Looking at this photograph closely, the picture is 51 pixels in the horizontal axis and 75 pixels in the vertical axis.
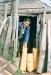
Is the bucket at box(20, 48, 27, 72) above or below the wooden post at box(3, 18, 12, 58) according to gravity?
below

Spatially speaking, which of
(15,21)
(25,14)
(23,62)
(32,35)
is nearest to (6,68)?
(23,62)

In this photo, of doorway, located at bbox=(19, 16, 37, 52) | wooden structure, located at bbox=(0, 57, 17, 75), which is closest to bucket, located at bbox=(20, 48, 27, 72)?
doorway, located at bbox=(19, 16, 37, 52)

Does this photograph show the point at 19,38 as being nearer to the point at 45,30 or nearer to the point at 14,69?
the point at 45,30

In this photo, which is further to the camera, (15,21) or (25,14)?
(25,14)

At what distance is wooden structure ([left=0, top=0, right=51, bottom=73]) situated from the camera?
42.2 feet

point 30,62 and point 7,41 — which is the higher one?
point 7,41

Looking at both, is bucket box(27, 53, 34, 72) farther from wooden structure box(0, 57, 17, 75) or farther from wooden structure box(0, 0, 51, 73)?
wooden structure box(0, 57, 17, 75)

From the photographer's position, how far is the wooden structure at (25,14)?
42.2 feet

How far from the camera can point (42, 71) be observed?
40.7ft

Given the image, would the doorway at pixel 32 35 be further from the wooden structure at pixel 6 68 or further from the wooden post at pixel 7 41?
the wooden structure at pixel 6 68

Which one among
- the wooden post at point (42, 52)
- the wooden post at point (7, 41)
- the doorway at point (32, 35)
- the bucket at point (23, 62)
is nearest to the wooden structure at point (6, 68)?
the wooden post at point (7, 41)

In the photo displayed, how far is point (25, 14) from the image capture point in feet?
44.0

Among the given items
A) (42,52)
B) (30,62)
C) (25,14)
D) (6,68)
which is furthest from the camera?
(25,14)

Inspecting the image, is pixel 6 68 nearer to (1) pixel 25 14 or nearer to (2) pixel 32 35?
(1) pixel 25 14
